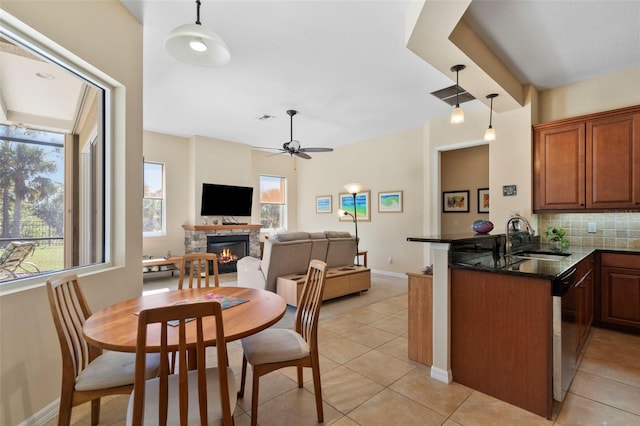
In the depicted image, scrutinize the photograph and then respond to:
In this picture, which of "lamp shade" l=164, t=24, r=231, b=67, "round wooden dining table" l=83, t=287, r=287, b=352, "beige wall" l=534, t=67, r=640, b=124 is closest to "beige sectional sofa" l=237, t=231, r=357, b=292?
"round wooden dining table" l=83, t=287, r=287, b=352

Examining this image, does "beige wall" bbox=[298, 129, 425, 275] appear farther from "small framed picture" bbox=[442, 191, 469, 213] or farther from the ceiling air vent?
the ceiling air vent

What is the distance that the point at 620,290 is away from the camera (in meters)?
3.10

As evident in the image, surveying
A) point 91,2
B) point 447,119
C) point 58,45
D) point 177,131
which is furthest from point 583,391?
point 177,131

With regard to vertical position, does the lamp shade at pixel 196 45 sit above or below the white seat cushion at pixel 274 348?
above

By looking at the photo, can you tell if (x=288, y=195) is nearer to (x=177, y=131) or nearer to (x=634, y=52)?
(x=177, y=131)

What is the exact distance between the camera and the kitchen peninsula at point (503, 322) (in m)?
1.90

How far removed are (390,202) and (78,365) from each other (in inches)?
219

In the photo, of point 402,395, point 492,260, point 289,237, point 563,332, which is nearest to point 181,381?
point 402,395

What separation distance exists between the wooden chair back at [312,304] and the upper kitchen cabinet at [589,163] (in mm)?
3360

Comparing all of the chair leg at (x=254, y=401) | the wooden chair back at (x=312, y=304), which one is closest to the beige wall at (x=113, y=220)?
the chair leg at (x=254, y=401)

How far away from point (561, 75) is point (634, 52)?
606 mm

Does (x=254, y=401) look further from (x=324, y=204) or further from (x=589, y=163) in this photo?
(x=324, y=204)

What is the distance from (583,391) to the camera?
2.15 meters

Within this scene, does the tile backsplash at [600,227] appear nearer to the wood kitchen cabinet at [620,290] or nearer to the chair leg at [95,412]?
the wood kitchen cabinet at [620,290]
